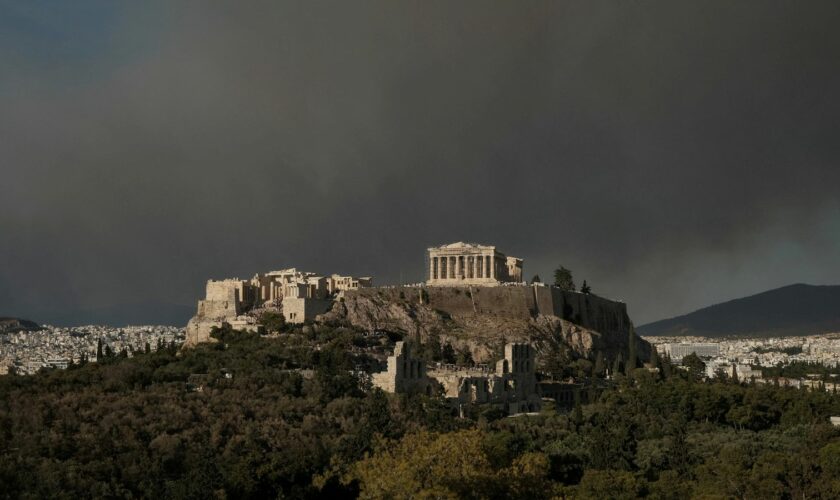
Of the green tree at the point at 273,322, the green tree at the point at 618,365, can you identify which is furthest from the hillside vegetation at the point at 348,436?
the green tree at the point at 618,365

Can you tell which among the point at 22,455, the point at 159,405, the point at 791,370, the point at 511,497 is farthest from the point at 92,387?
the point at 791,370

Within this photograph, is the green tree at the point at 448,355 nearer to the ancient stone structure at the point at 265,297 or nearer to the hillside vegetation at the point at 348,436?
the hillside vegetation at the point at 348,436

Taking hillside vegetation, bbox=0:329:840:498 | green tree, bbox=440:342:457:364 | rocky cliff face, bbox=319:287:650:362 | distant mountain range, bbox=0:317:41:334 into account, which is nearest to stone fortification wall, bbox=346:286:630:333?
rocky cliff face, bbox=319:287:650:362

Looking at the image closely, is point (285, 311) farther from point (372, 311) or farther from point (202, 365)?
point (202, 365)

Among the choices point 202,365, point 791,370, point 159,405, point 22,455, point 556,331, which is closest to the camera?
point 22,455

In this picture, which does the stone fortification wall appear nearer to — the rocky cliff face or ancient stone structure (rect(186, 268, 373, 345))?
the rocky cliff face

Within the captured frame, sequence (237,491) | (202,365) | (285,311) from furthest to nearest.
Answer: (285,311), (202,365), (237,491)
